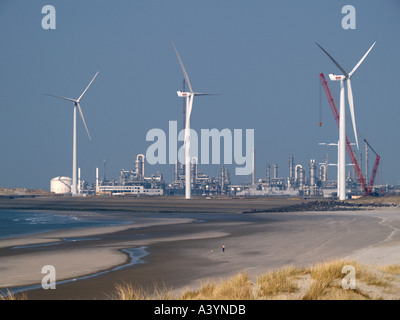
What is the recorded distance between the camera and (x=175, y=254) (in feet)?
112

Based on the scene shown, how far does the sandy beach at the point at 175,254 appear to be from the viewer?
2460 centimetres

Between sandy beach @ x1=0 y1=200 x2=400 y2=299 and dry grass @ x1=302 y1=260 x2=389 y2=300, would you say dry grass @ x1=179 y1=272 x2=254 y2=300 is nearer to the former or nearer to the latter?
dry grass @ x1=302 y1=260 x2=389 y2=300

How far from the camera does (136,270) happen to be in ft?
90.7

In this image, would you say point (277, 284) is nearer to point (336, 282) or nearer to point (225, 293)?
point (225, 293)

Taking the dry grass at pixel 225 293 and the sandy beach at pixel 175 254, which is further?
the sandy beach at pixel 175 254

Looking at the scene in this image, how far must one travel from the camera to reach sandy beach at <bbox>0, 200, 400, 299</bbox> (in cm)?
2460

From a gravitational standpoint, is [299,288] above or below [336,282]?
below

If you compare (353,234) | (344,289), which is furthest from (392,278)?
(353,234)

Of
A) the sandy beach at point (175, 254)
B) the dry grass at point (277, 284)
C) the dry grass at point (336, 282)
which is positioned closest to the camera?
the dry grass at point (336, 282)

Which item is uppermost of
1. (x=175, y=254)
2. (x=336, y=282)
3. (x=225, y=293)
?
(x=336, y=282)

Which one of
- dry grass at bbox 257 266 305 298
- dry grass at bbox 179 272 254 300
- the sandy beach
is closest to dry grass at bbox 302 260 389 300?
dry grass at bbox 257 266 305 298

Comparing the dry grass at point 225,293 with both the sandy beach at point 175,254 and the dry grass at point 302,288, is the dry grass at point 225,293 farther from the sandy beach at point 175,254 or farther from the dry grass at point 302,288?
the sandy beach at point 175,254

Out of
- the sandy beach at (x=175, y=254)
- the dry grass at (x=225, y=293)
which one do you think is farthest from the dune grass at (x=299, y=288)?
the sandy beach at (x=175, y=254)

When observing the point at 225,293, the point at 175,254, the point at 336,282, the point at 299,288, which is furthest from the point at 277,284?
the point at 175,254
